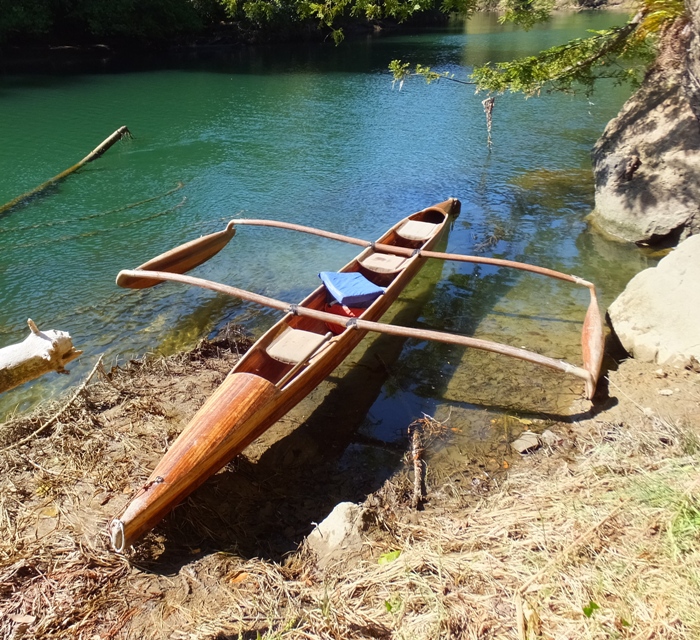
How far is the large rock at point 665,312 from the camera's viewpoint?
535 centimetres

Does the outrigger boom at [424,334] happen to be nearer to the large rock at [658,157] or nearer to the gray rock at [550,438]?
the gray rock at [550,438]

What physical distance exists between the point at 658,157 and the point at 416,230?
438 centimetres

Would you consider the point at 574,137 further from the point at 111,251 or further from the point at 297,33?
the point at 297,33

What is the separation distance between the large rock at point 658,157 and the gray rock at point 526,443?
5.58 meters

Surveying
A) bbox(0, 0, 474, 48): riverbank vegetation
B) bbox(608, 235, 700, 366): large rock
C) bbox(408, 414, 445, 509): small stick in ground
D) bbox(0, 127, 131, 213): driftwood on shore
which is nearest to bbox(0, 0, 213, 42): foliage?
bbox(0, 0, 474, 48): riverbank vegetation

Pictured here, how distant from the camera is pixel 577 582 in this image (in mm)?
2846

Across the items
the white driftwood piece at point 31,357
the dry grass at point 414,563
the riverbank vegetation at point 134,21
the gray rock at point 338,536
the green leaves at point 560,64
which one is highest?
the riverbank vegetation at point 134,21

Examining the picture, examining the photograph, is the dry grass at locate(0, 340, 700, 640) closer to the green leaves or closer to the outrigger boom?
the outrigger boom

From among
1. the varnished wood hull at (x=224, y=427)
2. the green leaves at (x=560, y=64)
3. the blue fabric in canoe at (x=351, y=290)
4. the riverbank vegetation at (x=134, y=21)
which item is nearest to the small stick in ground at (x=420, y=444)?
the varnished wood hull at (x=224, y=427)

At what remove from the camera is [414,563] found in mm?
3277

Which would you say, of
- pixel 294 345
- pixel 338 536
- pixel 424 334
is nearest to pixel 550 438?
pixel 424 334

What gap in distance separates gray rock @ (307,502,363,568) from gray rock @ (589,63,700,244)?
7.52 metres

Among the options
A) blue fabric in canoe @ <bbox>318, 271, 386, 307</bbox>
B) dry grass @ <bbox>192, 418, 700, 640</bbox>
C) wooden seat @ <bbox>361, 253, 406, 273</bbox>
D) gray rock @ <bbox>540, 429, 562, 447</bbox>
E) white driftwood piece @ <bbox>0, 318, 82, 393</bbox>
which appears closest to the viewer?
dry grass @ <bbox>192, 418, 700, 640</bbox>

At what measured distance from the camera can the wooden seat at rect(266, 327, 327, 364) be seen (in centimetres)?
504
